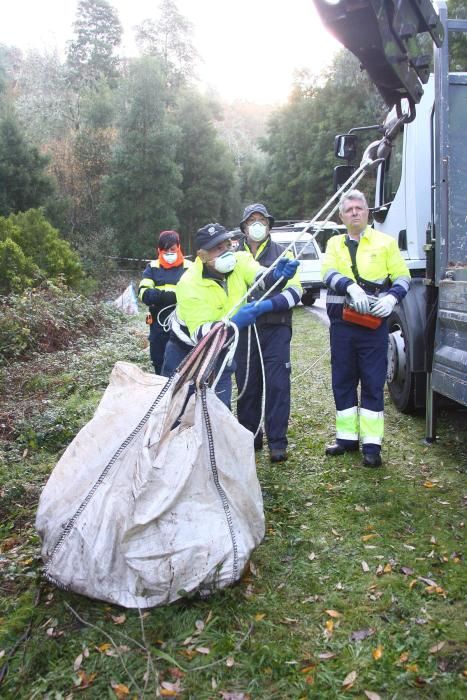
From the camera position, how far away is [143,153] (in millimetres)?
25266

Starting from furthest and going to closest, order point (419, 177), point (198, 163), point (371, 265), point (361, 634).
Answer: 1. point (198, 163)
2. point (419, 177)
3. point (371, 265)
4. point (361, 634)

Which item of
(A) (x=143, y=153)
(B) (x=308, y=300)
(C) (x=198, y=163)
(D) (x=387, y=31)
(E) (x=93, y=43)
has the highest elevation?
(E) (x=93, y=43)

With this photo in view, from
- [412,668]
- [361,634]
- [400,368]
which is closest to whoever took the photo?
[412,668]

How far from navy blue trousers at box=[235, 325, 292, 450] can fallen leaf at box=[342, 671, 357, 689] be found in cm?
233

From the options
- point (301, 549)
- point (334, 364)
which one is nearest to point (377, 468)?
point (334, 364)

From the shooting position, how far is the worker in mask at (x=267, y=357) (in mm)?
4473

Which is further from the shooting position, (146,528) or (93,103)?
(93,103)

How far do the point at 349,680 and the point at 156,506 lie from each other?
40.9 inches

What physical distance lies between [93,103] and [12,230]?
56.0 ft

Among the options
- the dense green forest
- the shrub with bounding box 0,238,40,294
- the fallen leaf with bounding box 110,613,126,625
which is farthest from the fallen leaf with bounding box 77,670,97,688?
the dense green forest

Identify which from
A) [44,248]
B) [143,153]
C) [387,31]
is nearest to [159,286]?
[387,31]

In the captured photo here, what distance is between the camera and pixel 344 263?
4371 mm

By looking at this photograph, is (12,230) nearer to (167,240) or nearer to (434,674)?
(167,240)

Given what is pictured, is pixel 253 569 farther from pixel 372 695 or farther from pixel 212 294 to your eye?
pixel 212 294
